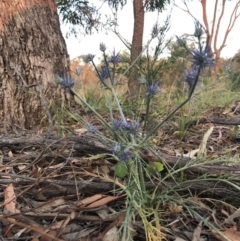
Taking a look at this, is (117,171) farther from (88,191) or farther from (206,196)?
(206,196)

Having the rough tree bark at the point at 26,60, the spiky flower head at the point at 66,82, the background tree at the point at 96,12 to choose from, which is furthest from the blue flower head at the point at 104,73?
the background tree at the point at 96,12

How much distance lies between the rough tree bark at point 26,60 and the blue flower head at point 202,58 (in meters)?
1.22

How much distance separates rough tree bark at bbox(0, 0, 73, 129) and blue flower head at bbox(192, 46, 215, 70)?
122cm

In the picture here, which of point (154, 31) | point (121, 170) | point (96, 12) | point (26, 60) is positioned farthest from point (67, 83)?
point (96, 12)

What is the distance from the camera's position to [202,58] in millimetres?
787

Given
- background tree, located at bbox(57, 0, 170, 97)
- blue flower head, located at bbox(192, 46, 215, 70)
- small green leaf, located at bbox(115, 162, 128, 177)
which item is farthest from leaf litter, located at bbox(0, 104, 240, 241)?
background tree, located at bbox(57, 0, 170, 97)

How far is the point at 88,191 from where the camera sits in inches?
42.7

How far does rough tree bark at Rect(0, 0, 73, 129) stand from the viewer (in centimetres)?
201

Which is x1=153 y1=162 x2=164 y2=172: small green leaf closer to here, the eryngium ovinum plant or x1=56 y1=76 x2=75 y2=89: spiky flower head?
the eryngium ovinum plant

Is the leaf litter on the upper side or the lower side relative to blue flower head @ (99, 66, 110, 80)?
lower

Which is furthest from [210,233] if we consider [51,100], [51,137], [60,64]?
[60,64]

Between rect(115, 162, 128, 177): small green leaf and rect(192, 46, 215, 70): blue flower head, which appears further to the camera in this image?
rect(115, 162, 128, 177): small green leaf

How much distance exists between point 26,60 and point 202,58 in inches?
56.8

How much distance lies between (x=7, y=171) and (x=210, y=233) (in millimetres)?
640
